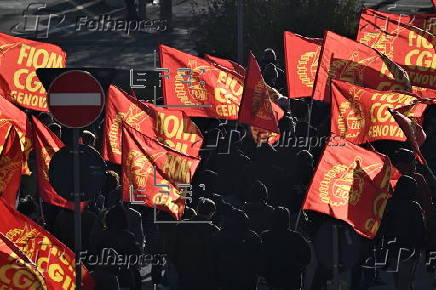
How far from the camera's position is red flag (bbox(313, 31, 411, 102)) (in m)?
18.4

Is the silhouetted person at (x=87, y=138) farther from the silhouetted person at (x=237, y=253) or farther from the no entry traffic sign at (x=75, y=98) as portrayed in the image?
the no entry traffic sign at (x=75, y=98)

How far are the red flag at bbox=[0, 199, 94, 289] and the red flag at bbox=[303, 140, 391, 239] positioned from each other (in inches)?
113

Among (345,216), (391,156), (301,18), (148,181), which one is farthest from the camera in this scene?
(301,18)

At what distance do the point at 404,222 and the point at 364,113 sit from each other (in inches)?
68.4

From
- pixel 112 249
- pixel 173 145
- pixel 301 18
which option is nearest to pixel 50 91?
pixel 112 249

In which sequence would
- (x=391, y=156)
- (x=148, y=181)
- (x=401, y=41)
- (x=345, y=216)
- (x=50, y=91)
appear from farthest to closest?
(x=401, y=41) → (x=391, y=156) → (x=148, y=181) → (x=345, y=216) → (x=50, y=91)

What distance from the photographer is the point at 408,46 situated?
1945 centimetres

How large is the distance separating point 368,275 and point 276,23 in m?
12.4

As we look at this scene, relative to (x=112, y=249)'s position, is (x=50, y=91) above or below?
above

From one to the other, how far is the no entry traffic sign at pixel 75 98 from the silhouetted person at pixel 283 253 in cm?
239

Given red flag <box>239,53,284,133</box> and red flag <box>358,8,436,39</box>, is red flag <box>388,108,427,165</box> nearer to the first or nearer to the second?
red flag <box>239,53,284,133</box>

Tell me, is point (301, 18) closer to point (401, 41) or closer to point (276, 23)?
point (276, 23)

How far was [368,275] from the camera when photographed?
55.2 feet

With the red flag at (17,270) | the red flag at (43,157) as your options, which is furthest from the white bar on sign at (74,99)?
the red flag at (43,157)
